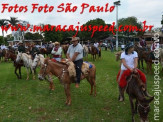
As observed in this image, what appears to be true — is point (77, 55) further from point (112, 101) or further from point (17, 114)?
point (17, 114)

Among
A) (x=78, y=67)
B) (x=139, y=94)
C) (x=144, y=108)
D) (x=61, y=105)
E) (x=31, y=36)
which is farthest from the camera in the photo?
(x=31, y=36)

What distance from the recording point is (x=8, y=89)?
7.87 metres

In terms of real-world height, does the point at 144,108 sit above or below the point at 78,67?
below

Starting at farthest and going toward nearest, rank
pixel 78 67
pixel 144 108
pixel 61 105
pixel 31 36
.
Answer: pixel 31 36 < pixel 61 105 < pixel 78 67 < pixel 144 108

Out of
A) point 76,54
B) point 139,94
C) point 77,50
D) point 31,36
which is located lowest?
point 139,94

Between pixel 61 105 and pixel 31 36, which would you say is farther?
pixel 31 36

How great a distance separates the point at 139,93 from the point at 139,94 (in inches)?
1.2

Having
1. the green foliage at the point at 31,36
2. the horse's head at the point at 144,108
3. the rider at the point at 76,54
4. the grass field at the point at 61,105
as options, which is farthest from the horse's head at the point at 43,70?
the green foliage at the point at 31,36

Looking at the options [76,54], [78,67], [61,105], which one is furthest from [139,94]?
[61,105]

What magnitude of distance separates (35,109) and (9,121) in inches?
38.8

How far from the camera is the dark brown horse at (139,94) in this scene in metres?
3.49

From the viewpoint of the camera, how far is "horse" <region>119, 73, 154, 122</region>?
138 inches

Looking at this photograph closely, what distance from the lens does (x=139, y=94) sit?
3.76m

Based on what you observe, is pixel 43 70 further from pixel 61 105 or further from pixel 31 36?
pixel 31 36
